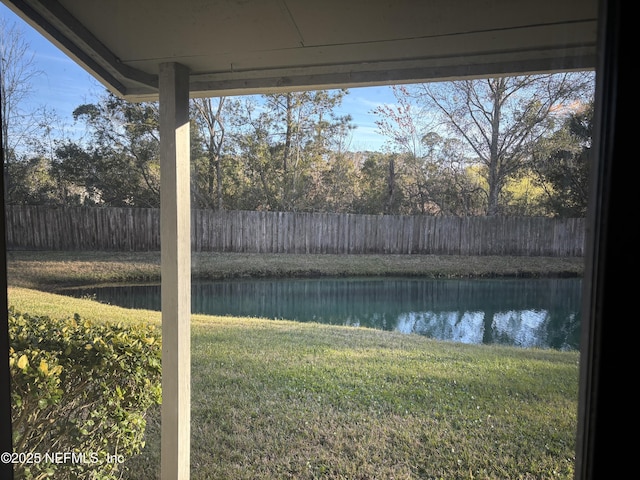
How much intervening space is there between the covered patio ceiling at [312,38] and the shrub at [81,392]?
3.13ft

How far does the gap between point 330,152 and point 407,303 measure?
0.88m

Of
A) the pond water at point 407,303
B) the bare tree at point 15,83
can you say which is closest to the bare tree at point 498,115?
the pond water at point 407,303

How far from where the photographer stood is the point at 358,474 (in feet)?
5.62

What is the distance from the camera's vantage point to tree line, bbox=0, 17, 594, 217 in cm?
127

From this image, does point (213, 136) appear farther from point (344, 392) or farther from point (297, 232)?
point (344, 392)

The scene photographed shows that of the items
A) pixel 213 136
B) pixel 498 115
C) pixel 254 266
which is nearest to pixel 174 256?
pixel 254 266

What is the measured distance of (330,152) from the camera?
1.97m

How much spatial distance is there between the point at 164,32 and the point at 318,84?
58cm

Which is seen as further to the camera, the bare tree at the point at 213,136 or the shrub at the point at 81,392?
the bare tree at the point at 213,136

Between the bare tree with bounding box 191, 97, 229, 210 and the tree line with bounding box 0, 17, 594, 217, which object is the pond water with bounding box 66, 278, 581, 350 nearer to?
the tree line with bounding box 0, 17, 594, 217

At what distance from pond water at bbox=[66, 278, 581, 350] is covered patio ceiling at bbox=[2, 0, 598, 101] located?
2.54 feet

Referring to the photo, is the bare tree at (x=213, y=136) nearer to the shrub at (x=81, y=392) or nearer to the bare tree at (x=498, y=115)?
the shrub at (x=81, y=392)

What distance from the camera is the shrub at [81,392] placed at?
1.18 metres

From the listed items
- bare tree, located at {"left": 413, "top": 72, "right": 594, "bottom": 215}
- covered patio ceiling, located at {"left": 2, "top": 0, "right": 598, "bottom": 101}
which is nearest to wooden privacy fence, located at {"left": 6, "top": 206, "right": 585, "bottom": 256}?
bare tree, located at {"left": 413, "top": 72, "right": 594, "bottom": 215}
